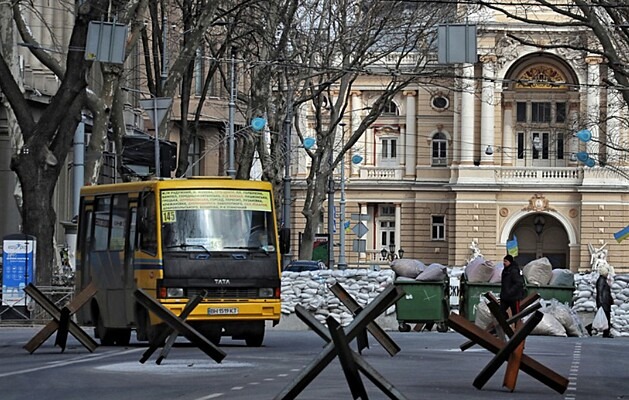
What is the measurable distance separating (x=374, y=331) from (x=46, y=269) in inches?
474

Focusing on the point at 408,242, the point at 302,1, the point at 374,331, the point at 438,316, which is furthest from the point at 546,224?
the point at 374,331

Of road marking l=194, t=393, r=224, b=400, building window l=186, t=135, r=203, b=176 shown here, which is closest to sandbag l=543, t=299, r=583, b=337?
road marking l=194, t=393, r=224, b=400

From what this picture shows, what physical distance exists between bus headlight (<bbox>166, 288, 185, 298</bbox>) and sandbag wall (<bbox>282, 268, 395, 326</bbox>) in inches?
571

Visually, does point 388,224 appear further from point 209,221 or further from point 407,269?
point 209,221

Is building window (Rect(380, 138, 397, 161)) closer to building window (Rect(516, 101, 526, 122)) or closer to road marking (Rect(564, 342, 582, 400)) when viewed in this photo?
building window (Rect(516, 101, 526, 122))

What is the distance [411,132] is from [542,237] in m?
10.1

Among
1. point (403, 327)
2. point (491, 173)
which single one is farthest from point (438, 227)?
point (403, 327)

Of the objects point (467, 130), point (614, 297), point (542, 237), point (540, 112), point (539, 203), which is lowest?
point (614, 297)

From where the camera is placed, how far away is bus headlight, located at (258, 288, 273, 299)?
84.7 feet

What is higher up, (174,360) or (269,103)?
(269,103)

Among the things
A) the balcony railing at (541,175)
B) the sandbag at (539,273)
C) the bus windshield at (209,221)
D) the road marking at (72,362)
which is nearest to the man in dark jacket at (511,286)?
the bus windshield at (209,221)

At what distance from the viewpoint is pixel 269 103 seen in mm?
47344

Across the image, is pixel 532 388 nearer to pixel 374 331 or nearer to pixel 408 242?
pixel 374 331

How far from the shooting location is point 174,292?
25250 mm
